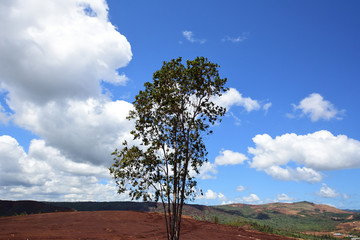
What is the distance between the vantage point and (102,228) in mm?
36344

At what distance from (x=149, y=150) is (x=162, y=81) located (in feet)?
15.5

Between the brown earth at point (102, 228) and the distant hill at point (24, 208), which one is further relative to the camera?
the distant hill at point (24, 208)

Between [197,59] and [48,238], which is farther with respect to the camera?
[48,238]

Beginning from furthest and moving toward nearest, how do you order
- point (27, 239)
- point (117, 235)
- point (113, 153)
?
point (117, 235) → point (27, 239) → point (113, 153)

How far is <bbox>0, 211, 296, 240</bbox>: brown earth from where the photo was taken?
29516 millimetres

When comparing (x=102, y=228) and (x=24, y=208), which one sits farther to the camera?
(x=24, y=208)

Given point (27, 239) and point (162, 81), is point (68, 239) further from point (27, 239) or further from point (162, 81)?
point (162, 81)

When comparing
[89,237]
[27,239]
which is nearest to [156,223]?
[89,237]

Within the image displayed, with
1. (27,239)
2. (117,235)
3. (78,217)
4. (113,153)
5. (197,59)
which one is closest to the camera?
(113,153)

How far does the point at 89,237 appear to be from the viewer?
29469 mm

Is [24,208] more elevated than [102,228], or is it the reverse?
[102,228]

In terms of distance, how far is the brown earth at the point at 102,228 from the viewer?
1162 inches

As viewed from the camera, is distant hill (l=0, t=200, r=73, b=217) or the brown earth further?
distant hill (l=0, t=200, r=73, b=217)

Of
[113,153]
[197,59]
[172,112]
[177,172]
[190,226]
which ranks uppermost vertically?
[197,59]
